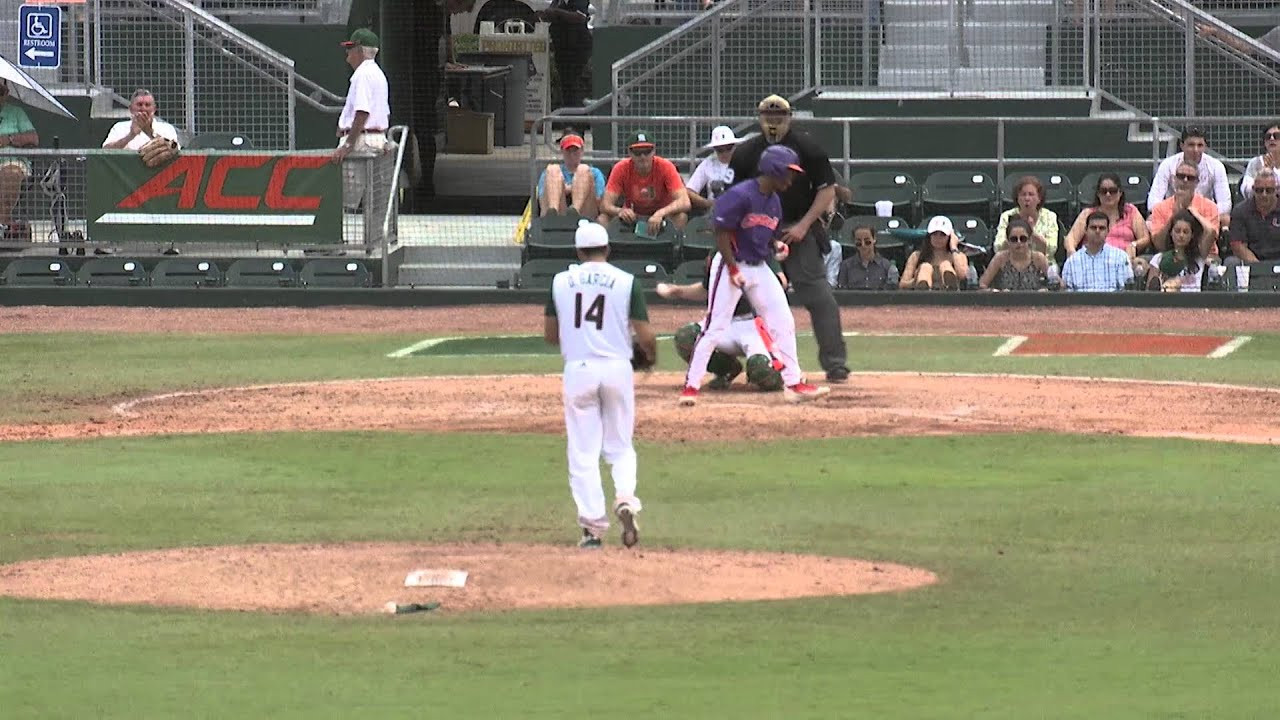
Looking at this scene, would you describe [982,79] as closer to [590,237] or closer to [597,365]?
[590,237]

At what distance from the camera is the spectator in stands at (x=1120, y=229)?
2267 centimetres

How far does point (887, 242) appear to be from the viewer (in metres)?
24.0

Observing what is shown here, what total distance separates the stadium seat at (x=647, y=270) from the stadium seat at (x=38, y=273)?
17.9ft

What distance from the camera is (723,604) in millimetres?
9938

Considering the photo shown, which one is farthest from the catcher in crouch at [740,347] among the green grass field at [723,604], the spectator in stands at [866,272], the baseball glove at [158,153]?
the baseball glove at [158,153]

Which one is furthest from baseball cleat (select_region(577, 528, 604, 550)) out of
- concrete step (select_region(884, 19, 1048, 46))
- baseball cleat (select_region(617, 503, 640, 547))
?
concrete step (select_region(884, 19, 1048, 46))

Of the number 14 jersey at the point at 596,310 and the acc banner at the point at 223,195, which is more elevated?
the acc banner at the point at 223,195

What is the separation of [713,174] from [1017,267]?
3181 mm

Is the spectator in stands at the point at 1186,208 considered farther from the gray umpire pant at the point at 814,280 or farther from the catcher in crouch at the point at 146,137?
the catcher in crouch at the point at 146,137

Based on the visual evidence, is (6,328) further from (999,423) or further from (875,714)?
(875,714)

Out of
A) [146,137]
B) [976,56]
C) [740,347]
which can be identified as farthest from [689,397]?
[976,56]

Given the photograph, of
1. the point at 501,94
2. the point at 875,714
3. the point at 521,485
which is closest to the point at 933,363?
the point at 521,485

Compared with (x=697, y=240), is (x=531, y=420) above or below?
below

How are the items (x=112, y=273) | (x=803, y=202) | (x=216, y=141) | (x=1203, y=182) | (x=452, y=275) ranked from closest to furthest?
1. (x=803, y=202)
2. (x=1203, y=182)
3. (x=112, y=273)
4. (x=452, y=275)
5. (x=216, y=141)
